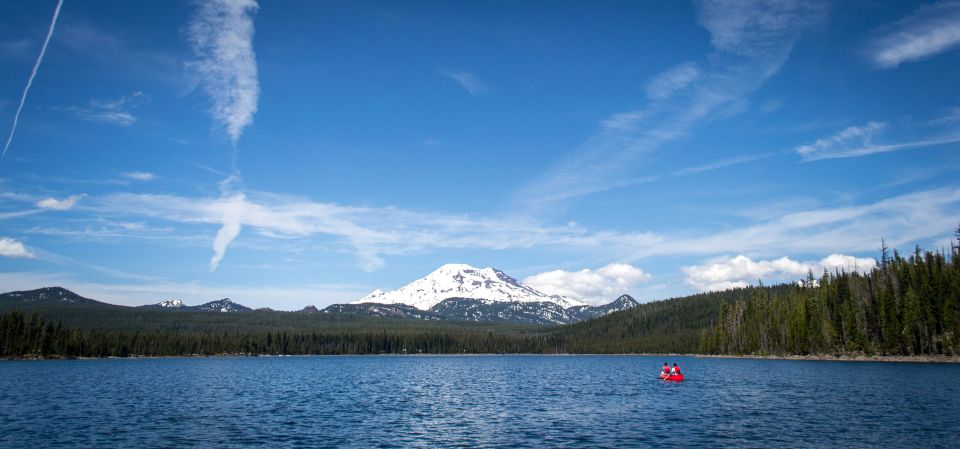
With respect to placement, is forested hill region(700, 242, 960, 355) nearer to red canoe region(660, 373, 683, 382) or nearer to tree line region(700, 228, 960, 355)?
tree line region(700, 228, 960, 355)

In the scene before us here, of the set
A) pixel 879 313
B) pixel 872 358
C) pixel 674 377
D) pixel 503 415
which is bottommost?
pixel 503 415

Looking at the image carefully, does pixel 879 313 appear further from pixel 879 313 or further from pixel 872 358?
pixel 872 358

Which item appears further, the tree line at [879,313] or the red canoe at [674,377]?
the tree line at [879,313]

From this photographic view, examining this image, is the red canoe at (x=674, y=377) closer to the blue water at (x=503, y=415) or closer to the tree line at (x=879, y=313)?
the blue water at (x=503, y=415)

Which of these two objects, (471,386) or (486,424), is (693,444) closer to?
(486,424)

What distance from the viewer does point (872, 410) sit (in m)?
51.2

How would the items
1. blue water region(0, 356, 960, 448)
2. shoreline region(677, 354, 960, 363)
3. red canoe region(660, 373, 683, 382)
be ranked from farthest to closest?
shoreline region(677, 354, 960, 363) < red canoe region(660, 373, 683, 382) < blue water region(0, 356, 960, 448)

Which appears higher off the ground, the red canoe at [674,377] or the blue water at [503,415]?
the red canoe at [674,377]

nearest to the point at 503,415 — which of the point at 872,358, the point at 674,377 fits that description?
the point at 674,377

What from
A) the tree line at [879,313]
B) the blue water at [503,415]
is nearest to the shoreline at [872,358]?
the tree line at [879,313]

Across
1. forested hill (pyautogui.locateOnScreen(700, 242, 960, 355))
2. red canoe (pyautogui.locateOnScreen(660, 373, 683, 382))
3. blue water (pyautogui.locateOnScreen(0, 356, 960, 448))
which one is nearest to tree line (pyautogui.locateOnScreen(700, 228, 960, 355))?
forested hill (pyautogui.locateOnScreen(700, 242, 960, 355))

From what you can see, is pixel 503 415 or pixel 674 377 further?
pixel 674 377

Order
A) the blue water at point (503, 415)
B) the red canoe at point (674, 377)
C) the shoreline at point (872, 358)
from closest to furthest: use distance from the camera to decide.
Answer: the blue water at point (503, 415), the red canoe at point (674, 377), the shoreline at point (872, 358)

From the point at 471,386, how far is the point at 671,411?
1567 inches
